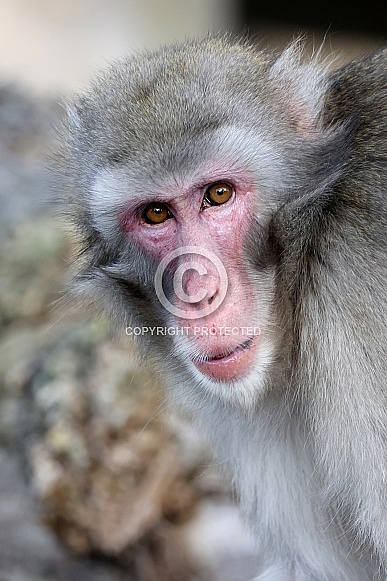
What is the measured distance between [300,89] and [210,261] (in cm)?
84

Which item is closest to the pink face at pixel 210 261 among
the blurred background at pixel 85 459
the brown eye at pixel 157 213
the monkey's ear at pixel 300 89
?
the brown eye at pixel 157 213

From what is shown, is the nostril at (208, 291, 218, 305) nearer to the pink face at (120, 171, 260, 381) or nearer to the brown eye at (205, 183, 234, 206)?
the pink face at (120, 171, 260, 381)

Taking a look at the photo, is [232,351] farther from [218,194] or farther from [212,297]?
[218,194]

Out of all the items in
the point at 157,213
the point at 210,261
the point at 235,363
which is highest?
the point at 157,213

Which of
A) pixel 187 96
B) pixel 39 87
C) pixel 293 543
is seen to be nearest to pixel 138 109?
pixel 187 96

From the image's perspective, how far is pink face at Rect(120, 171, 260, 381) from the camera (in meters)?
2.82

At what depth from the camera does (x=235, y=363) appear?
2.88 m

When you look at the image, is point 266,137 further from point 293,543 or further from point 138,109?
point 293,543

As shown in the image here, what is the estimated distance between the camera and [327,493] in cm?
310

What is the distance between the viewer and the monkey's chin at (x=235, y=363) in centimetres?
288

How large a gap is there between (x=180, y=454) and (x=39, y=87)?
5.31 m

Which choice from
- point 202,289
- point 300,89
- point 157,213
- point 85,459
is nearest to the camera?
point 202,289

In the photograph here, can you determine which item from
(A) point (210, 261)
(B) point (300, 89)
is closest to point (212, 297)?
(A) point (210, 261)

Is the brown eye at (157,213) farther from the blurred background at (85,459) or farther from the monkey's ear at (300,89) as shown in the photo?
the blurred background at (85,459)
